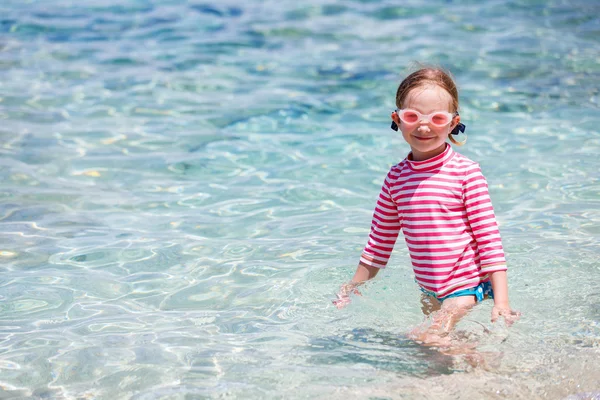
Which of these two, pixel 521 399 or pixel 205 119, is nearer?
pixel 521 399

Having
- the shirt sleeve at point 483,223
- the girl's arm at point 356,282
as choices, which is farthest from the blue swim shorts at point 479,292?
the girl's arm at point 356,282

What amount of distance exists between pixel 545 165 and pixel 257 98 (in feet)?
11.1

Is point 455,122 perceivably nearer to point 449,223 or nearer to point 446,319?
point 449,223

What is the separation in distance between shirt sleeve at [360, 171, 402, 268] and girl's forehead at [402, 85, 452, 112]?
0.42 meters

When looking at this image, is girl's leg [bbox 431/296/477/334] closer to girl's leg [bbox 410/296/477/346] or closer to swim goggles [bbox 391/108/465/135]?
girl's leg [bbox 410/296/477/346]

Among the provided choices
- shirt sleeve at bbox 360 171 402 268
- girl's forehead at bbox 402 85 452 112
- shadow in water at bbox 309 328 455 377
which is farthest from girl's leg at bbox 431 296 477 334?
girl's forehead at bbox 402 85 452 112

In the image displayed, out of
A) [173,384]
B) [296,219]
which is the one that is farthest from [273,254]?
[173,384]

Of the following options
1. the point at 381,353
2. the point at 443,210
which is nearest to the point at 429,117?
the point at 443,210

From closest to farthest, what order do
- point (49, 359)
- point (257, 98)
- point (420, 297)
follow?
point (49, 359) → point (420, 297) → point (257, 98)

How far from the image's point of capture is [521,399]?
304 cm

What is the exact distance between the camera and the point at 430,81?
3.44m

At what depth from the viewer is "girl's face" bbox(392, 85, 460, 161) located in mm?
3414

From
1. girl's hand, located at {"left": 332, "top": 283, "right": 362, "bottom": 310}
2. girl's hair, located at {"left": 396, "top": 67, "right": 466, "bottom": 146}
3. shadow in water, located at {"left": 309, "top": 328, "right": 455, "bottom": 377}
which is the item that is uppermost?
girl's hair, located at {"left": 396, "top": 67, "right": 466, "bottom": 146}

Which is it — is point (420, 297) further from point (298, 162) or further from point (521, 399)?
point (298, 162)
